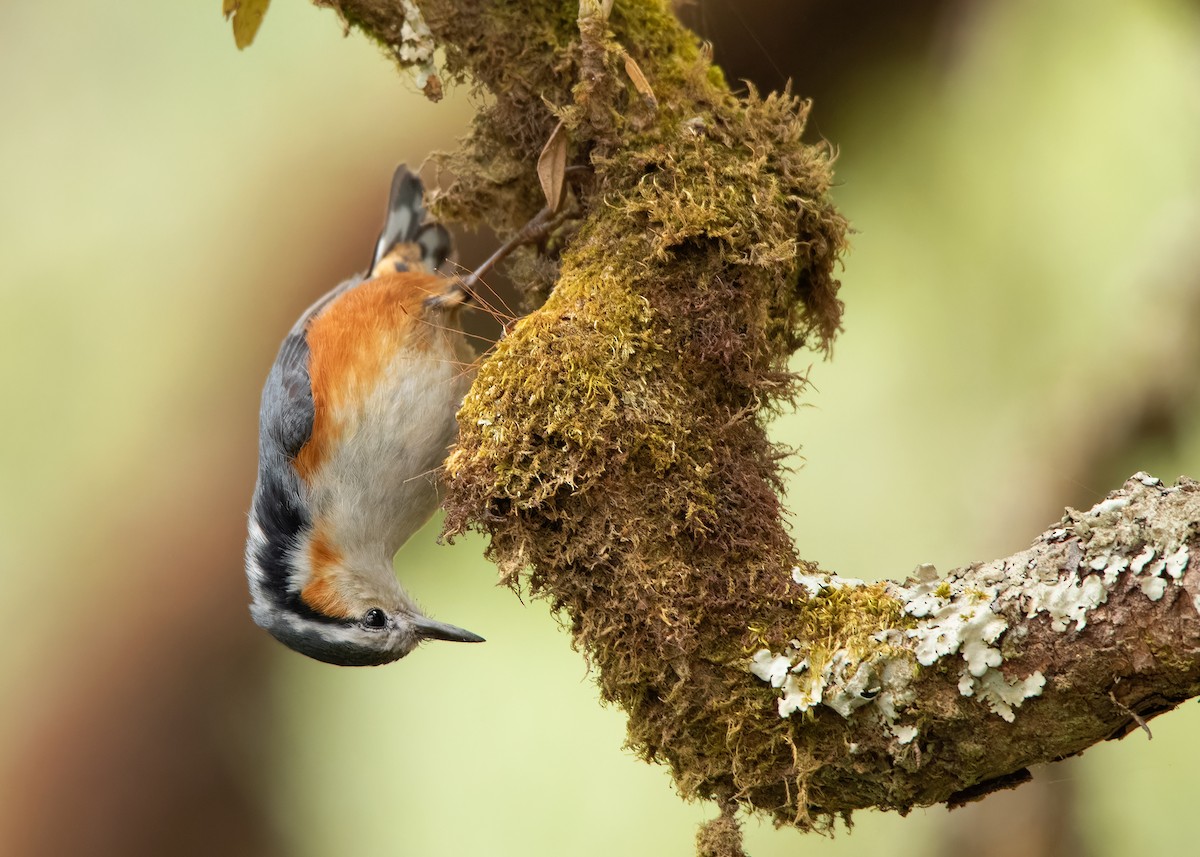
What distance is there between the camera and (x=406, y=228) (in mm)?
3324

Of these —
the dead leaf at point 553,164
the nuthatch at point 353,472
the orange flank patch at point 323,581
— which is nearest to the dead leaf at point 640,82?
the dead leaf at point 553,164

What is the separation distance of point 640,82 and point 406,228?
54.1 inches

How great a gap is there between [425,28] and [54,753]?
10.8 feet

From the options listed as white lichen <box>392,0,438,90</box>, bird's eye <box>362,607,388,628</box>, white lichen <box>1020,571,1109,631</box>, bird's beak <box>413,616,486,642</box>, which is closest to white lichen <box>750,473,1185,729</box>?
white lichen <box>1020,571,1109,631</box>

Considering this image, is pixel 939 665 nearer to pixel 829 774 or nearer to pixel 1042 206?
pixel 829 774

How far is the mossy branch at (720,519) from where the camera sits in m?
1.63

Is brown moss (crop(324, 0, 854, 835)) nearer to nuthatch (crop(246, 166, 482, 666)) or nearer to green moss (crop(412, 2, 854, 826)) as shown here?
green moss (crop(412, 2, 854, 826))

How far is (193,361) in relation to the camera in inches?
167

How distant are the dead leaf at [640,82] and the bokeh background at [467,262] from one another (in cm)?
140

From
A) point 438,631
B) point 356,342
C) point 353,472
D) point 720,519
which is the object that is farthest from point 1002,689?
point 356,342

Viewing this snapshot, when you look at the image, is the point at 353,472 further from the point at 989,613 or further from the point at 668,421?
the point at 989,613

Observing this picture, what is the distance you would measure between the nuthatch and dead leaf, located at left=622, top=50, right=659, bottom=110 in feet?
2.73

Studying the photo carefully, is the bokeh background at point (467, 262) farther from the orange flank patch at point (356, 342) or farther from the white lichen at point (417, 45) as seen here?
the white lichen at point (417, 45)

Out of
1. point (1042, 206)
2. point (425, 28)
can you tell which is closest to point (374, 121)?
point (425, 28)
